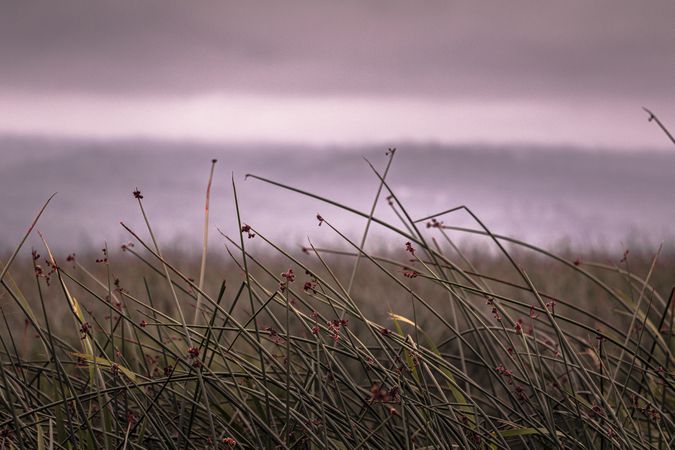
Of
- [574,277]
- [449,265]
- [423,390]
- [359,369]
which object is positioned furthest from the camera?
[574,277]

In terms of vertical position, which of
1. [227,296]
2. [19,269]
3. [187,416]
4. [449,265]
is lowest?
[19,269]

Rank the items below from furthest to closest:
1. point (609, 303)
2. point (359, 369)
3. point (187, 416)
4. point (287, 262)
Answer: point (287, 262)
point (609, 303)
point (359, 369)
point (187, 416)

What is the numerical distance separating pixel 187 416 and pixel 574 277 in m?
5.12

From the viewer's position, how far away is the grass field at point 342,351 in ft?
5.73

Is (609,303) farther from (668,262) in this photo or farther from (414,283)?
(668,262)

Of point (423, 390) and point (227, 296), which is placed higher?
point (423, 390)

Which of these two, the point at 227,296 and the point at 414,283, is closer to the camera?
the point at 227,296

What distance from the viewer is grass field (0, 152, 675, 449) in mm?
1745

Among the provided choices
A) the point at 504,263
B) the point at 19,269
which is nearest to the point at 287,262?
the point at 504,263

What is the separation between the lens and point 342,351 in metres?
1.90

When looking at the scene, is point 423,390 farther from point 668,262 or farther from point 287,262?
point 668,262

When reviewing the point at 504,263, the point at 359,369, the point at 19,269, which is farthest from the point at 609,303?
the point at 19,269

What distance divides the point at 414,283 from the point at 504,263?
2.51 m

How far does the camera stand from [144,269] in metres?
7.30
